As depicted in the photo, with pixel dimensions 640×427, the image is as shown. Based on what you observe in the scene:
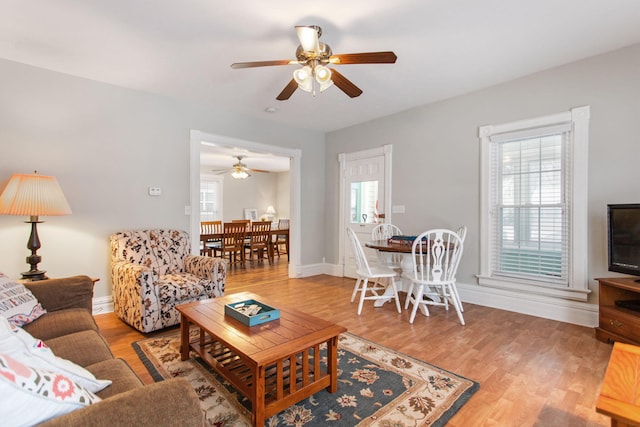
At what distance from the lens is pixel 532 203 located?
11.1 ft

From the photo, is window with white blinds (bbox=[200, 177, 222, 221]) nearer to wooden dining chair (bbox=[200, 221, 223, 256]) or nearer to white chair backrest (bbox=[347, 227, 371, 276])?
wooden dining chair (bbox=[200, 221, 223, 256])

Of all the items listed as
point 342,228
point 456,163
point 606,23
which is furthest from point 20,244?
point 606,23

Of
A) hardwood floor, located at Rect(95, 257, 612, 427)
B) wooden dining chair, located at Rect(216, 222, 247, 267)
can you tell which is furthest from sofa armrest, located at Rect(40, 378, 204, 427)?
wooden dining chair, located at Rect(216, 222, 247, 267)

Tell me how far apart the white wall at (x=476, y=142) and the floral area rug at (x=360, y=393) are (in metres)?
2.09

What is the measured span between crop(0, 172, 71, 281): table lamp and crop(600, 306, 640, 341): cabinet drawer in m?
4.74

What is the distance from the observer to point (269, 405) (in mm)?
1578

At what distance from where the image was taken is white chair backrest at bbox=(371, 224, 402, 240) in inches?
173

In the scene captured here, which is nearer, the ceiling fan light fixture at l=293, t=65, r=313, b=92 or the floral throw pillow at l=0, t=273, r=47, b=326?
the floral throw pillow at l=0, t=273, r=47, b=326

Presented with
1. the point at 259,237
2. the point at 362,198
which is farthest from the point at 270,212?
the point at 362,198

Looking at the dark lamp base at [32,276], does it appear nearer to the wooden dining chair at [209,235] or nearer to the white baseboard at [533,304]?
the wooden dining chair at [209,235]

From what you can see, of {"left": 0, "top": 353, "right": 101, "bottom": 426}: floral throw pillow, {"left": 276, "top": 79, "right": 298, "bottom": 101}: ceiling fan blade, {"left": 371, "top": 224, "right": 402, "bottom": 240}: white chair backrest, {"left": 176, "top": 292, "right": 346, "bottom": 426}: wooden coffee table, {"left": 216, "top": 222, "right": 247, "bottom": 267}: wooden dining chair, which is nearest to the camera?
{"left": 0, "top": 353, "right": 101, "bottom": 426}: floral throw pillow

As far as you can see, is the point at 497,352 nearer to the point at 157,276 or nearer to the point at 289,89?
the point at 289,89

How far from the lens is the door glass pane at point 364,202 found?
192 inches

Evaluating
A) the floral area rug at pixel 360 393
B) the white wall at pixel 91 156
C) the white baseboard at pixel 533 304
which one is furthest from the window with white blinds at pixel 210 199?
the white baseboard at pixel 533 304
